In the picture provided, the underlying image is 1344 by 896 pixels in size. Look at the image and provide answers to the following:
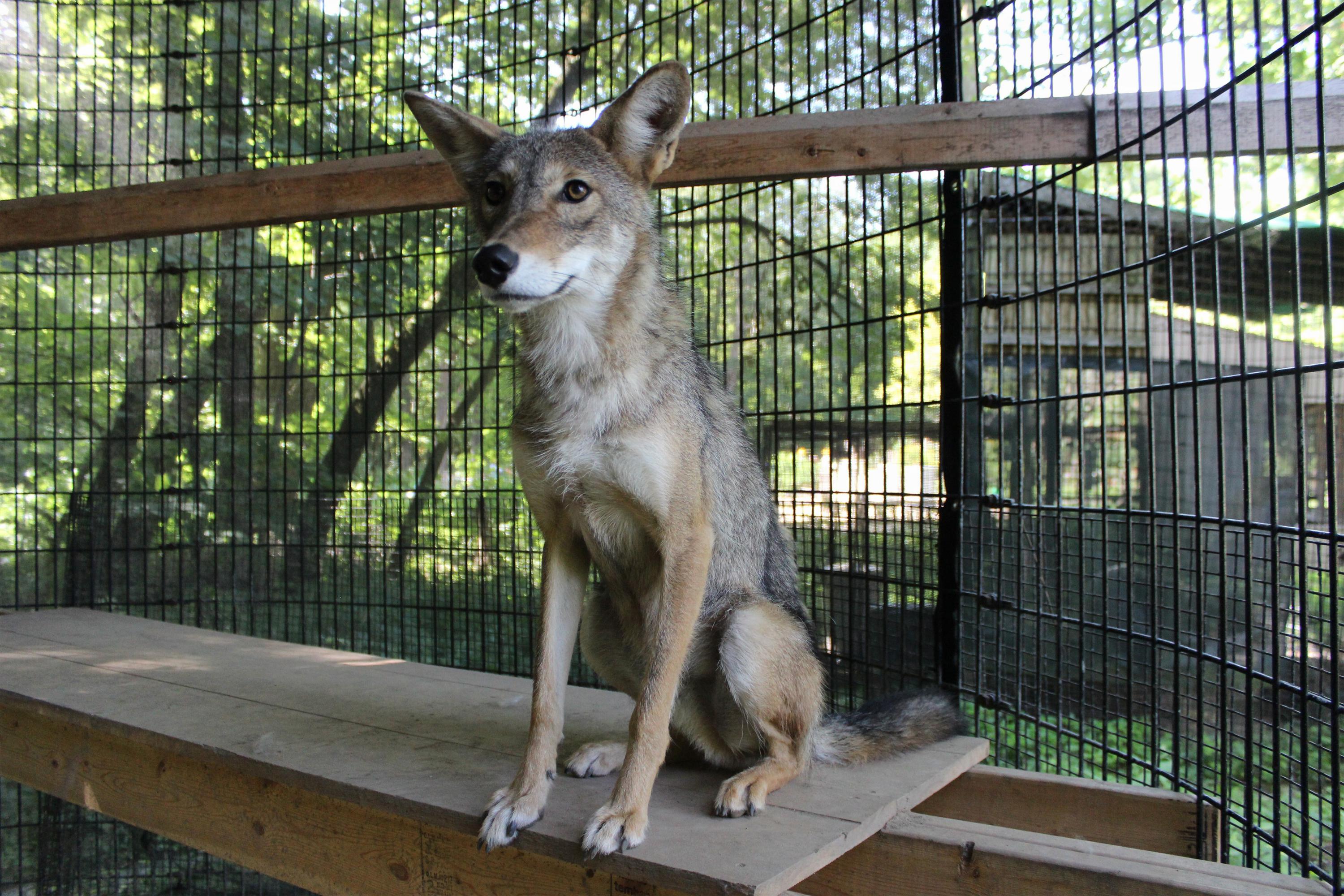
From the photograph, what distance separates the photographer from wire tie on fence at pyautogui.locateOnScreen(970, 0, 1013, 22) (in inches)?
116

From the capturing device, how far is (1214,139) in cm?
233

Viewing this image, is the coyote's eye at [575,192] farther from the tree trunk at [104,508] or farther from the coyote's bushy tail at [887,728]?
the tree trunk at [104,508]

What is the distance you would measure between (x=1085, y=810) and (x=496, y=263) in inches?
88.6

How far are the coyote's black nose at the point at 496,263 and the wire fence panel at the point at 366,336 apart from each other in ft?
4.02

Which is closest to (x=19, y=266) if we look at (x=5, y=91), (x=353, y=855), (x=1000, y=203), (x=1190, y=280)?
(x=5, y=91)

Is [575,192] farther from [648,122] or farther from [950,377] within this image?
[950,377]

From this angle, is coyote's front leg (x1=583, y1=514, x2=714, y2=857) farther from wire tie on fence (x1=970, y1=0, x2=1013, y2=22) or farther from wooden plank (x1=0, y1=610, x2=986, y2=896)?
wire tie on fence (x1=970, y1=0, x2=1013, y2=22)

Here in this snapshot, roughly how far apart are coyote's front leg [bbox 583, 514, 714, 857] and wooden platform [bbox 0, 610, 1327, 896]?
0.19ft

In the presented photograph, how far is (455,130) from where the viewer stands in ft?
8.14

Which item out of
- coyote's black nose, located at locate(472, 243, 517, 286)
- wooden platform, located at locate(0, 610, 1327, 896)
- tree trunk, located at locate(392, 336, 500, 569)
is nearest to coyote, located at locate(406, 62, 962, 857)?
coyote's black nose, located at locate(472, 243, 517, 286)

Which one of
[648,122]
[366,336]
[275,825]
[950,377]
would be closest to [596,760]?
[275,825]

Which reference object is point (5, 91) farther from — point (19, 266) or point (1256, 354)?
point (1256, 354)

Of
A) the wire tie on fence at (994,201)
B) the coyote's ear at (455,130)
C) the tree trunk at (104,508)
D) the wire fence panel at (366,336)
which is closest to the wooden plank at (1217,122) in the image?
the wire tie on fence at (994,201)

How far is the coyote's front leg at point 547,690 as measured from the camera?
1.94 metres
